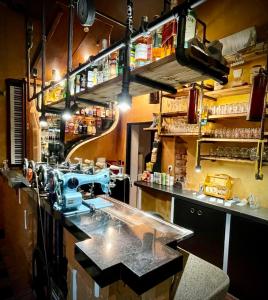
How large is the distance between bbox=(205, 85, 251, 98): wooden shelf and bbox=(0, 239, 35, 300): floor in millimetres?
3092

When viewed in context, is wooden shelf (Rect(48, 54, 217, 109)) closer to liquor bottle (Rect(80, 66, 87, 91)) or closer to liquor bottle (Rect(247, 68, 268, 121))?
liquor bottle (Rect(80, 66, 87, 91))

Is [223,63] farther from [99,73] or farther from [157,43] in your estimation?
[99,73]

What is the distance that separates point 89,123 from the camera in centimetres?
414

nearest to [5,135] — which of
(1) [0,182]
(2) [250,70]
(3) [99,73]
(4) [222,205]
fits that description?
(1) [0,182]

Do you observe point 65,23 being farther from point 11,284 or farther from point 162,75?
point 11,284

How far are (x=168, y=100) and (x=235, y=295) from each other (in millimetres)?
2649

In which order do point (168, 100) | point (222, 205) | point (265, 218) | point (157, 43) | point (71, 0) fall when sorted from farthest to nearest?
point (168, 100), point (222, 205), point (265, 218), point (71, 0), point (157, 43)

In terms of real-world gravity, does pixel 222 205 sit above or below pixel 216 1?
below

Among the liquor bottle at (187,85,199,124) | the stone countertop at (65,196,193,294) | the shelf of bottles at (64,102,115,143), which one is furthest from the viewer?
the shelf of bottles at (64,102,115,143)

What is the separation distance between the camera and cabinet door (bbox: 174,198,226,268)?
7.95ft

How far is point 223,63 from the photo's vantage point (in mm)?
1263

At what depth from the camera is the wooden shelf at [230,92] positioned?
252 centimetres

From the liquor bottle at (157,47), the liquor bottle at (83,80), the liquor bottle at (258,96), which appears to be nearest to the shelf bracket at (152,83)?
the liquor bottle at (157,47)

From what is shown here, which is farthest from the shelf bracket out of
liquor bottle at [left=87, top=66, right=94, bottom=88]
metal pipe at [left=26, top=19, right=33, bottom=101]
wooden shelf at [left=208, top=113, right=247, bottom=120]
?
metal pipe at [left=26, top=19, right=33, bottom=101]
